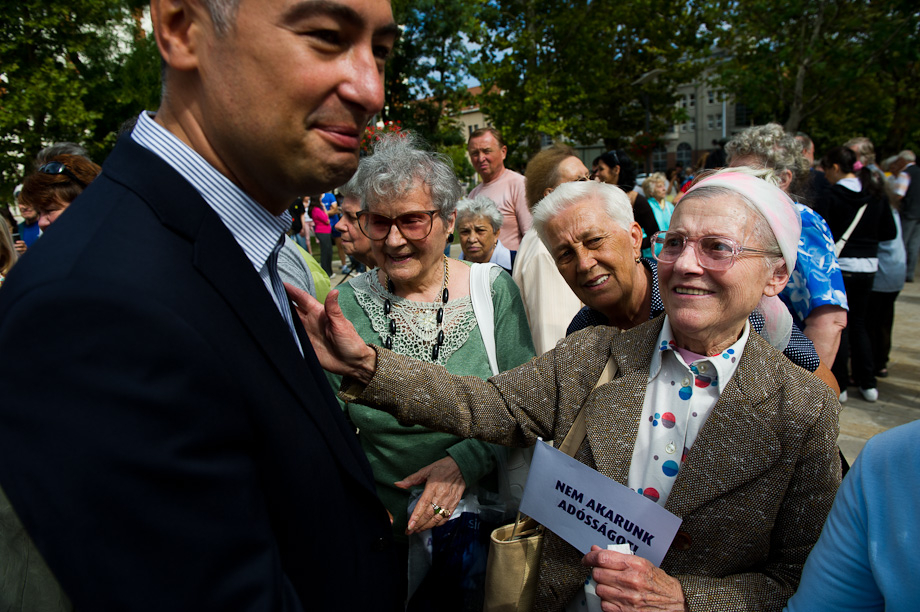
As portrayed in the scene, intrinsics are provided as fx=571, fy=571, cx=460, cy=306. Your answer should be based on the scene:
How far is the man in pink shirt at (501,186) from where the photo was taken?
5.39 m

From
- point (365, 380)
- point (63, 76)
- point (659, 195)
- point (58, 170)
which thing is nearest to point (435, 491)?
point (365, 380)

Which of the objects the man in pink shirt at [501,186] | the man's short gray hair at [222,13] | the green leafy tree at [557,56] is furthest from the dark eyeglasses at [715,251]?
the green leafy tree at [557,56]

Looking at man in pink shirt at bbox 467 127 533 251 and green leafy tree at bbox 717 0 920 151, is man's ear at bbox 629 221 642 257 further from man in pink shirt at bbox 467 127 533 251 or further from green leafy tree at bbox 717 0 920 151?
green leafy tree at bbox 717 0 920 151

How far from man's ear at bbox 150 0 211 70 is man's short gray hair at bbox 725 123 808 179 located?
3.51m

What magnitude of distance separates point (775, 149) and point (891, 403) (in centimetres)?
321

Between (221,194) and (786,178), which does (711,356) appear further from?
(786,178)

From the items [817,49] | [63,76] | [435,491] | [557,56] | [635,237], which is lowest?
[435,491]

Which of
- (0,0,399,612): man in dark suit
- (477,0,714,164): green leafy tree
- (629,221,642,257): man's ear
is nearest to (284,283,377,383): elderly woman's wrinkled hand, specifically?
(0,0,399,612): man in dark suit

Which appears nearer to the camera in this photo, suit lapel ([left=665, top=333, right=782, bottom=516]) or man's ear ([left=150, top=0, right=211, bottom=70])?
man's ear ([left=150, top=0, right=211, bottom=70])

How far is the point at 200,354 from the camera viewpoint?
0.79 metres

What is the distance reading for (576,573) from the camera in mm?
1626

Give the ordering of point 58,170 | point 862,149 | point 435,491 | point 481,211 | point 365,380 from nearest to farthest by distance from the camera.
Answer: point 365,380 → point 435,491 → point 58,170 → point 481,211 → point 862,149

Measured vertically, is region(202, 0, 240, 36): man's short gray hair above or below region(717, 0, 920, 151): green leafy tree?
below

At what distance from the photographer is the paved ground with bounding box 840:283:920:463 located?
467 centimetres
